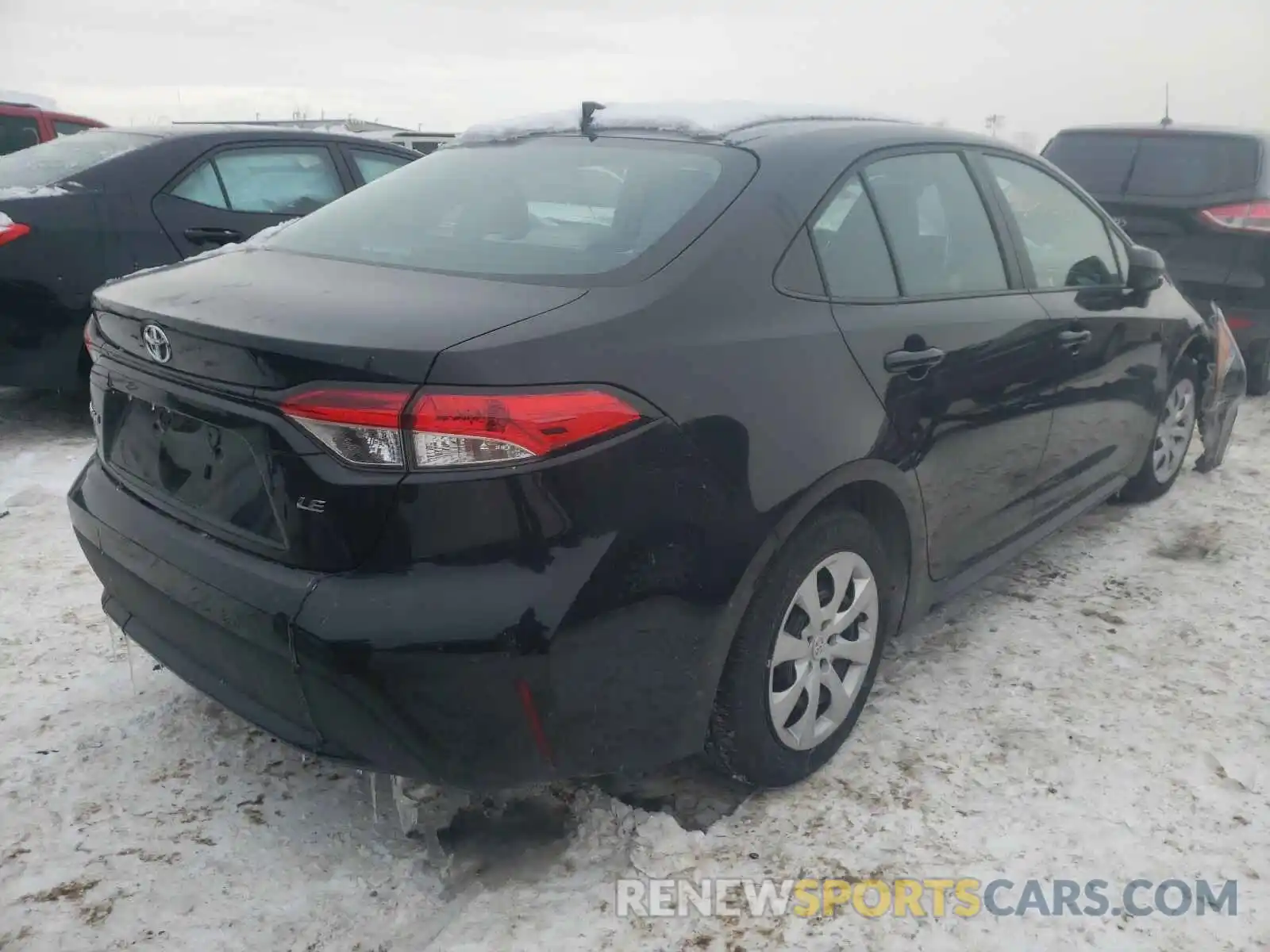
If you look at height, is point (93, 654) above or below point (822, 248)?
below

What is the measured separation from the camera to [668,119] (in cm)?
271

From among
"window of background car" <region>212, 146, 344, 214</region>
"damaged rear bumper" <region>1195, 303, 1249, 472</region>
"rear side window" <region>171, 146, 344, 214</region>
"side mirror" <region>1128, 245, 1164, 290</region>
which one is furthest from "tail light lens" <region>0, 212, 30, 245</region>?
"damaged rear bumper" <region>1195, 303, 1249, 472</region>

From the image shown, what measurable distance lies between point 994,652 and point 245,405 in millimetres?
2385

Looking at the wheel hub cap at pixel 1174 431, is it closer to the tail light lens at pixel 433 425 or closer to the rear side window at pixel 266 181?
the tail light lens at pixel 433 425

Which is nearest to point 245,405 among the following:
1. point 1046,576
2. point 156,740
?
point 156,740

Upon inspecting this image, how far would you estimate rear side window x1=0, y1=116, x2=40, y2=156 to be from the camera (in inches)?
396

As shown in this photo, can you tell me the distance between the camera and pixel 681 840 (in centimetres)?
231

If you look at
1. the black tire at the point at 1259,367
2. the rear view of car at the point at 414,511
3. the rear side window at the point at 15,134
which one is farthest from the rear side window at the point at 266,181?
the rear side window at the point at 15,134

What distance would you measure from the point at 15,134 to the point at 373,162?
21.0ft

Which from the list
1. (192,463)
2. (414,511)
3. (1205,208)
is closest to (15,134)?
(192,463)

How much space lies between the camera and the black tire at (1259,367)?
654cm

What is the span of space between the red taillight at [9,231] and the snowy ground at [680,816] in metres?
1.86

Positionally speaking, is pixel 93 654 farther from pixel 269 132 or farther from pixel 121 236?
pixel 269 132

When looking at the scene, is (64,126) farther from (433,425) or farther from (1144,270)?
(433,425)
